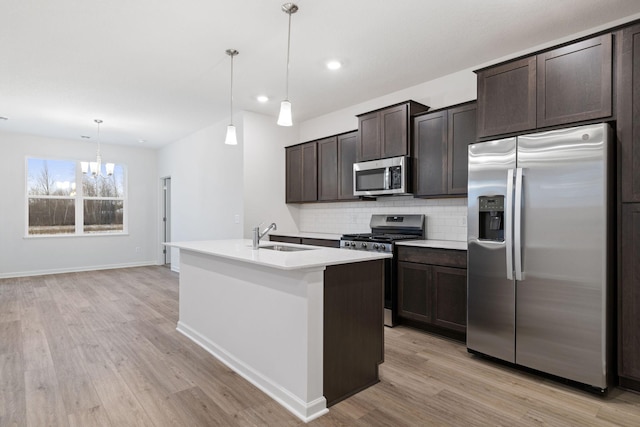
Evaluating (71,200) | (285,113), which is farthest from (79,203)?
(285,113)

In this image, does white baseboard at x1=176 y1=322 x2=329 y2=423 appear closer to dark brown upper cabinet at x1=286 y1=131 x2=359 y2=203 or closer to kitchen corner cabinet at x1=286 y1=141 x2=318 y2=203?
dark brown upper cabinet at x1=286 y1=131 x2=359 y2=203

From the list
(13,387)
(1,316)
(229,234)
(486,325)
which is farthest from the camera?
(229,234)

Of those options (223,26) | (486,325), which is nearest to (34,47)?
(223,26)

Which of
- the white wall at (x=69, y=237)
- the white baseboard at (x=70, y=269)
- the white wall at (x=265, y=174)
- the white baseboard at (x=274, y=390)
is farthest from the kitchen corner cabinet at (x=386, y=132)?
the white baseboard at (x=70, y=269)

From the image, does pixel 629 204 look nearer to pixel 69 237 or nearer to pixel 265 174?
pixel 265 174

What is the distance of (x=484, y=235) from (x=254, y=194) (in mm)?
3331

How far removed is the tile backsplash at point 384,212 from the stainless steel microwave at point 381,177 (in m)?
0.35

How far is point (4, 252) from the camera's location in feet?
21.3

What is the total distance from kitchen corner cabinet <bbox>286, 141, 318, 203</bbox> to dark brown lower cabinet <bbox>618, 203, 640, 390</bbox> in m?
3.53

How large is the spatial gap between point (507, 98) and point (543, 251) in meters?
1.22

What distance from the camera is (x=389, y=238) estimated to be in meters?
3.80

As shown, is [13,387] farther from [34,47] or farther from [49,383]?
[34,47]

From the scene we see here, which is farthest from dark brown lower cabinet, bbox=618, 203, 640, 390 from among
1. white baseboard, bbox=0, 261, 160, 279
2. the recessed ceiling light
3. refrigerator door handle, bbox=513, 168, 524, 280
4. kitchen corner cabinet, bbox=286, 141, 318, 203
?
white baseboard, bbox=0, 261, 160, 279

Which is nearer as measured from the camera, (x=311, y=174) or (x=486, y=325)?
(x=486, y=325)
